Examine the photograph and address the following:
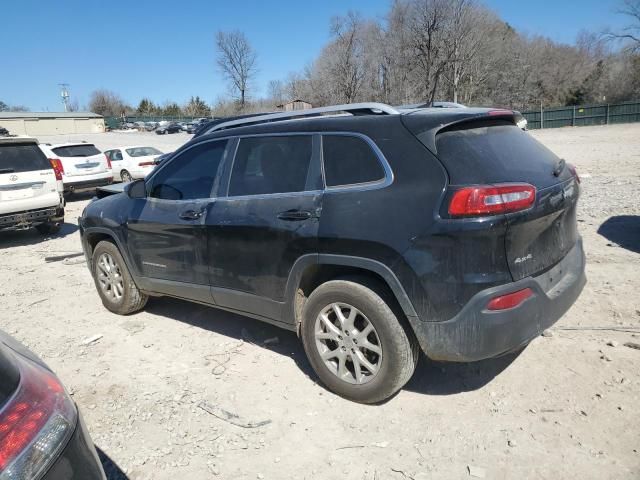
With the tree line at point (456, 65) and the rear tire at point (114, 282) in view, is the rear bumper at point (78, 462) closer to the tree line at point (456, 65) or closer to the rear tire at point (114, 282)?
the rear tire at point (114, 282)

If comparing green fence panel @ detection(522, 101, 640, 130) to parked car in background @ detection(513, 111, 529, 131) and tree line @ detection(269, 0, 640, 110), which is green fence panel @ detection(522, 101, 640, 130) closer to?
tree line @ detection(269, 0, 640, 110)

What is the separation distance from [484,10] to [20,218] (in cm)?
5299

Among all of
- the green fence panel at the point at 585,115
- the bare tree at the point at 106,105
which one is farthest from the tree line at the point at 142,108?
the green fence panel at the point at 585,115

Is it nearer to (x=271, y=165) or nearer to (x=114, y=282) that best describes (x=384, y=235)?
(x=271, y=165)

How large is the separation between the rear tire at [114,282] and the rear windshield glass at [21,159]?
4.73 m

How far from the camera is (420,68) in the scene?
45.1m

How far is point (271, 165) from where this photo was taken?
3.54 meters

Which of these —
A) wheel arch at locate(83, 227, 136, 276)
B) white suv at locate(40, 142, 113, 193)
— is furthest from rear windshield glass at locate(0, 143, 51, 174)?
white suv at locate(40, 142, 113, 193)

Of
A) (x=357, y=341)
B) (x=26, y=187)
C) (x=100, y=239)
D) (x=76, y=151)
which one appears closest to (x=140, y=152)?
(x=76, y=151)

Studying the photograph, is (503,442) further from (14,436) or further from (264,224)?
(14,436)

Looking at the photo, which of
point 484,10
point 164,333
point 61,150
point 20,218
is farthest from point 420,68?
point 164,333

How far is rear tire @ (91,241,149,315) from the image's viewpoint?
4832mm

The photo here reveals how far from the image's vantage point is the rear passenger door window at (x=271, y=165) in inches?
131

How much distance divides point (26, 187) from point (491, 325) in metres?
8.80
